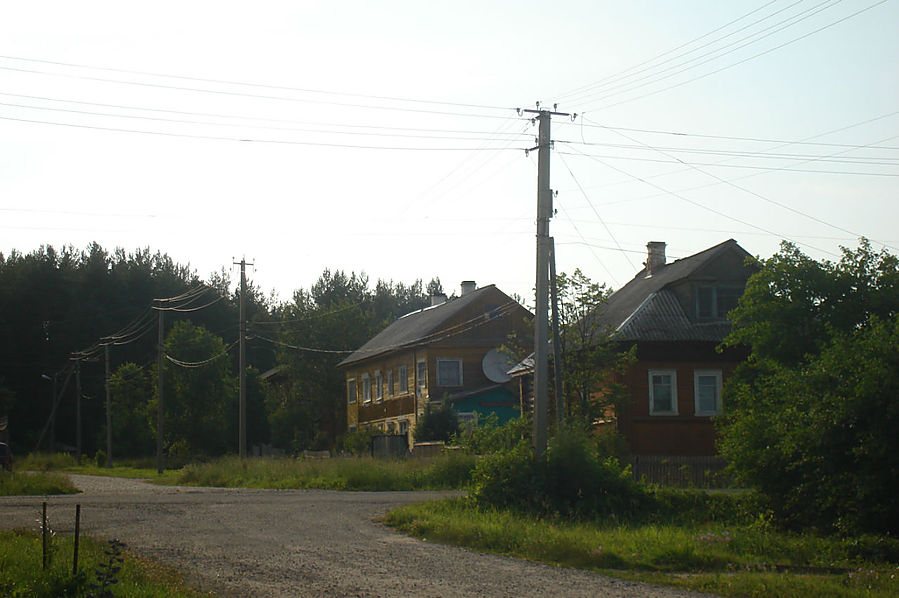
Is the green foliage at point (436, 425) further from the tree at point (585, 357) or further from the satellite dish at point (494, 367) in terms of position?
the tree at point (585, 357)

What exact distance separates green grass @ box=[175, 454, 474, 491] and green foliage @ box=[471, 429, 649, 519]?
909 cm

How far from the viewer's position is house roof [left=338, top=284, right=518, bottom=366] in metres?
50.9

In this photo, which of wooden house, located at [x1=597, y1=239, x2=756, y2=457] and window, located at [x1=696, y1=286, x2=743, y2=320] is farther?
window, located at [x1=696, y1=286, x2=743, y2=320]

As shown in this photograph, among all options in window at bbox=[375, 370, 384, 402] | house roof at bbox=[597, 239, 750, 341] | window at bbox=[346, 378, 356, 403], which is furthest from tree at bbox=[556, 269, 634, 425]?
window at bbox=[346, 378, 356, 403]

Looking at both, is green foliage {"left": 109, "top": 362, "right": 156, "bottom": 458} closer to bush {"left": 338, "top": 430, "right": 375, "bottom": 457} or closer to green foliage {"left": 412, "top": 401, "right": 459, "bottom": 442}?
bush {"left": 338, "top": 430, "right": 375, "bottom": 457}

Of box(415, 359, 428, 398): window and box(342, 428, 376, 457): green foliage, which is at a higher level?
box(415, 359, 428, 398): window

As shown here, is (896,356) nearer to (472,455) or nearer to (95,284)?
(472,455)

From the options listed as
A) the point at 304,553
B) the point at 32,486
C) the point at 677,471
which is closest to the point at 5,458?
the point at 32,486

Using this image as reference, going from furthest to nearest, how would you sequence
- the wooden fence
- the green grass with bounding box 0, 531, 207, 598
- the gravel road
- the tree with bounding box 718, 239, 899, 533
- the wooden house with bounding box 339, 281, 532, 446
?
the wooden house with bounding box 339, 281, 532, 446, the wooden fence, the tree with bounding box 718, 239, 899, 533, the gravel road, the green grass with bounding box 0, 531, 207, 598

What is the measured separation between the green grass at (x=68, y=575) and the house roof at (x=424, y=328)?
3779 cm

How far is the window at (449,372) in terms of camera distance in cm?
5006

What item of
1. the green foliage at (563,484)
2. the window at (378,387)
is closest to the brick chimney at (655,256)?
the window at (378,387)

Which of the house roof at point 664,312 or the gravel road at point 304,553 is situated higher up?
the house roof at point 664,312

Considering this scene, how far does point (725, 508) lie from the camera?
1816cm
